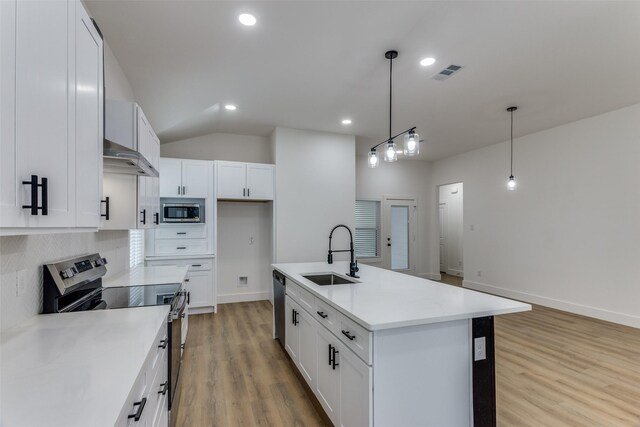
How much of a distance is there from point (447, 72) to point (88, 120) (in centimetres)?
317

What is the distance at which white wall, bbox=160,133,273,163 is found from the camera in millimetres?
5363

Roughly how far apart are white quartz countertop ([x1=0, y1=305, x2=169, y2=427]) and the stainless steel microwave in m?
3.07

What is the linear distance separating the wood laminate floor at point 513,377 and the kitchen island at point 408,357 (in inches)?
24.6

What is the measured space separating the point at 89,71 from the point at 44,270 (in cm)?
111

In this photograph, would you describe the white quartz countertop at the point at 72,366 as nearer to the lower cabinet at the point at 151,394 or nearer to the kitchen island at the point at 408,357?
the lower cabinet at the point at 151,394

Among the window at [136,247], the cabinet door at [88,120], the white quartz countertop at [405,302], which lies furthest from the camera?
the window at [136,247]

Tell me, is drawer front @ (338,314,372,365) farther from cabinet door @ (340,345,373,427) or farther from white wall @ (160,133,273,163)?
white wall @ (160,133,273,163)

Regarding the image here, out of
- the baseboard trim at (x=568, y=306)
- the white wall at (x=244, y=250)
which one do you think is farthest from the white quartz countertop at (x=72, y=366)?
the baseboard trim at (x=568, y=306)

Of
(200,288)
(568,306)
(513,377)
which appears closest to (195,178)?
(200,288)

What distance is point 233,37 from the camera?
2621mm

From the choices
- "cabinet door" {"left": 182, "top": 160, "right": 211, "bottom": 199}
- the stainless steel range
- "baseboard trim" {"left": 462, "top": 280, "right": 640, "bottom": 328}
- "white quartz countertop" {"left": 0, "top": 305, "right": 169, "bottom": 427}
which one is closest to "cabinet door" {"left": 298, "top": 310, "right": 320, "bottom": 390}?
the stainless steel range

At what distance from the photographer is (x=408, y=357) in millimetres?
1673

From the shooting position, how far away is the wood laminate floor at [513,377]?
2314 millimetres

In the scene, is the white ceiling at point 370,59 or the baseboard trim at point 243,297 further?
the baseboard trim at point 243,297
